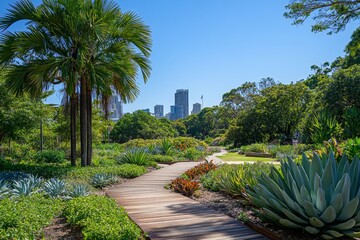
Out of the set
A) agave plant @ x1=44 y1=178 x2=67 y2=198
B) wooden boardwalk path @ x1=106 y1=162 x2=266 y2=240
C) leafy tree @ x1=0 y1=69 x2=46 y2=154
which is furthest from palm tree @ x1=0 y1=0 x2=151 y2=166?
wooden boardwalk path @ x1=106 y1=162 x2=266 y2=240

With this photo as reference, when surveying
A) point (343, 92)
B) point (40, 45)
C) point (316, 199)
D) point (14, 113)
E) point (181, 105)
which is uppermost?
point (181, 105)

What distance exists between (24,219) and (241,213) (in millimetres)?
3217

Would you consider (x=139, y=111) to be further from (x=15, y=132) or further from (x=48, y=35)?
(x=48, y=35)

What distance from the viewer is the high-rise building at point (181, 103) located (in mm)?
174000

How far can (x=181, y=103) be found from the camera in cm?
18100

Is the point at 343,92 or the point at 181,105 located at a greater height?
the point at 181,105

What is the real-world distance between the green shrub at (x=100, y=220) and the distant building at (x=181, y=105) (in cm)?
16849

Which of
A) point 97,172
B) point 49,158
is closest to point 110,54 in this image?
point 97,172

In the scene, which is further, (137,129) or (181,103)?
(181,103)

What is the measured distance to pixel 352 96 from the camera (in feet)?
64.3

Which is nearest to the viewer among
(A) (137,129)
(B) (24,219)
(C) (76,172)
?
(B) (24,219)

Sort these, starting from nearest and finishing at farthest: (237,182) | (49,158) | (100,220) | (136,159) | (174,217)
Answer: (100,220) → (174,217) → (237,182) → (136,159) → (49,158)

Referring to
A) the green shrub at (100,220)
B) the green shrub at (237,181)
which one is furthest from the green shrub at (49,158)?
the green shrub at (237,181)

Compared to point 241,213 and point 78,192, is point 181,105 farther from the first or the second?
point 241,213
